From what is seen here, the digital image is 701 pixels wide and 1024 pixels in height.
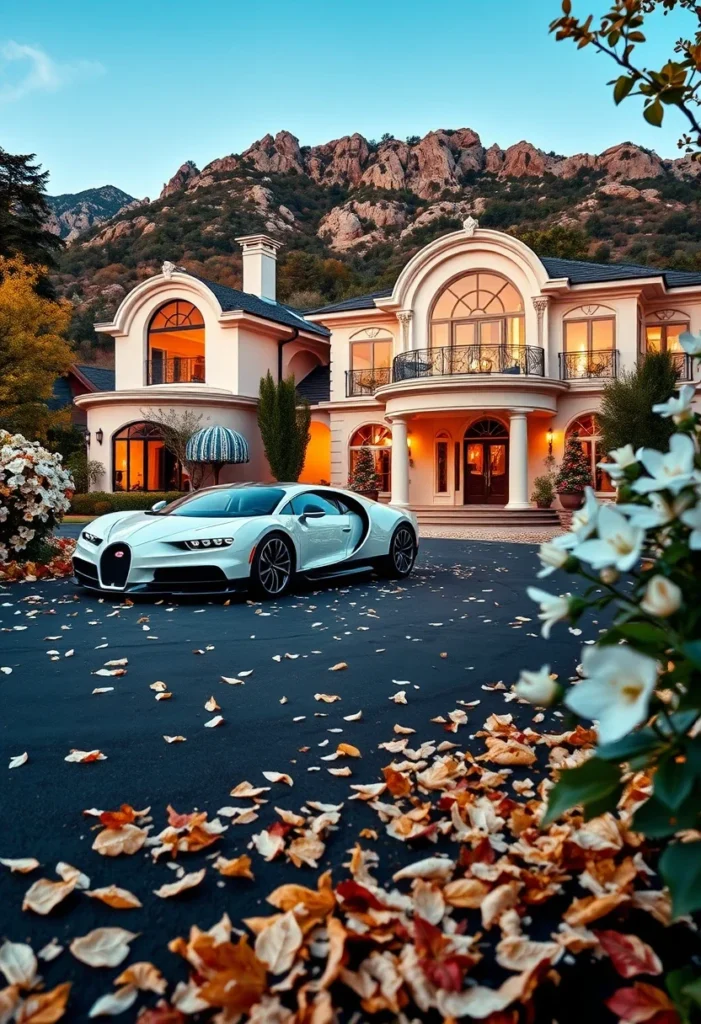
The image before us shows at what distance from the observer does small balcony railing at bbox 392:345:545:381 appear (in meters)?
24.4

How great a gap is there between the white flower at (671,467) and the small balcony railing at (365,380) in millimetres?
25820

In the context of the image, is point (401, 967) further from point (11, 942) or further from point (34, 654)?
point (34, 654)

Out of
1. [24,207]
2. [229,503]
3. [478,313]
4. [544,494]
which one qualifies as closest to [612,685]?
[229,503]

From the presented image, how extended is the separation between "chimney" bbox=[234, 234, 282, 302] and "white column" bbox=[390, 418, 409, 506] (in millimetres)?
11675

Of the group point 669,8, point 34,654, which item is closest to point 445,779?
point 34,654

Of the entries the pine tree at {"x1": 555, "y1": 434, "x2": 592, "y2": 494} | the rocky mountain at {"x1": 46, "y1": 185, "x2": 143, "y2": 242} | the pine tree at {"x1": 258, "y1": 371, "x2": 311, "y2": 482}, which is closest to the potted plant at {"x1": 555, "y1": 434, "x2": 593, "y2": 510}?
the pine tree at {"x1": 555, "y1": 434, "x2": 592, "y2": 494}

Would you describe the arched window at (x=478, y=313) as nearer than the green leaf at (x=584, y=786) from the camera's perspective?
No

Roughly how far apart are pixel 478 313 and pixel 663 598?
2574cm

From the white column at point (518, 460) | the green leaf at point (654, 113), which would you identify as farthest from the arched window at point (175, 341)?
the green leaf at point (654, 113)

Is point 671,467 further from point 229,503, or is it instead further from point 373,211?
point 373,211

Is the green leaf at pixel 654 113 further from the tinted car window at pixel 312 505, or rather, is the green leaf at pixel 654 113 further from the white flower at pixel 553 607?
the tinted car window at pixel 312 505

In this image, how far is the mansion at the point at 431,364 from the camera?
24.1 metres

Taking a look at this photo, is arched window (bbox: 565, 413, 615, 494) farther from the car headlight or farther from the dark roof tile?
the car headlight

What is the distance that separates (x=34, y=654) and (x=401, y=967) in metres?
4.48
